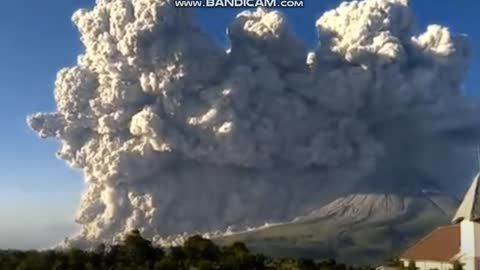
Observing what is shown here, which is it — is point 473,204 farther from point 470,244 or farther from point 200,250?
point 200,250

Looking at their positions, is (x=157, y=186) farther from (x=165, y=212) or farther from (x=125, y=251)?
(x=125, y=251)

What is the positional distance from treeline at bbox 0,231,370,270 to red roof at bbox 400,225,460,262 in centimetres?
346

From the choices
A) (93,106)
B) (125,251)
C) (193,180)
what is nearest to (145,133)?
(93,106)

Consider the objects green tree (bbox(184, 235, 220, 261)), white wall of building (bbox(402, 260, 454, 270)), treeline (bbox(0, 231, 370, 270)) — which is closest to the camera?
treeline (bbox(0, 231, 370, 270))

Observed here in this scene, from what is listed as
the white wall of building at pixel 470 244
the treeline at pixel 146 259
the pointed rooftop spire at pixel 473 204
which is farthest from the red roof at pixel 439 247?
the treeline at pixel 146 259

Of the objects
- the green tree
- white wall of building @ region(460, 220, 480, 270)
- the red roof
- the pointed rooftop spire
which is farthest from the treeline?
the pointed rooftop spire

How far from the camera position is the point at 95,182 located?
227 feet

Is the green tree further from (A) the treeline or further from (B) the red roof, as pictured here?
(B) the red roof

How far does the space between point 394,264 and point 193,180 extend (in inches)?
1608

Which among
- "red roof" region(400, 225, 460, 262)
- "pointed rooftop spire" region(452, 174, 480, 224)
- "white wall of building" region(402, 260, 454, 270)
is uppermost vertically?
"pointed rooftop spire" region(452, 174, 480, 224)

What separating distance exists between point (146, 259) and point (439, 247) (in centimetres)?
1100

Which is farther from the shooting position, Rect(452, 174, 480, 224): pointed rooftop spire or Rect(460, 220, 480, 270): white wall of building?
Rect(460, 220, 480, 270): white wall of building

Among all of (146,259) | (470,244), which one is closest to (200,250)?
(146,259)

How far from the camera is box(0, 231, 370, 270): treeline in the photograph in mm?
29734
